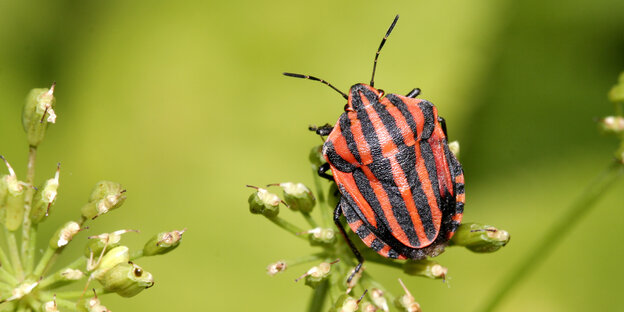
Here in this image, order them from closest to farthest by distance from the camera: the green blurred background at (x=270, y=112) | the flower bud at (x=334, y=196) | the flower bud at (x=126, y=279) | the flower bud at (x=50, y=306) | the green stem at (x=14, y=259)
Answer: the flower bud at (x=50, y=306)
the flower bud at (x=126, y=279)
the green stem at (x=14, y=259)
the flower bud at (x=334, y=196)
the green blurred background at (x=270, y=112)

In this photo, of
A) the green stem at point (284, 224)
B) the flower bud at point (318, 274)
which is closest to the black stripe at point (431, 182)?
the flower bud at point (318, 274)

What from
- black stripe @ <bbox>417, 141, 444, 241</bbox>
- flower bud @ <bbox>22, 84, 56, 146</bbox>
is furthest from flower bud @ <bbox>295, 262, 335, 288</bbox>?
flower bud @ <bbox>22, 84, 56, 146</bbox>

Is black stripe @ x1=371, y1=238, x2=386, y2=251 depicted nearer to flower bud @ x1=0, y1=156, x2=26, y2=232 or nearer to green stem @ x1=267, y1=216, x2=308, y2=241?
green stem @ x1=267, y1=216, x2=308, y2=241

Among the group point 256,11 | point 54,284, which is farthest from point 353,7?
point 54,284

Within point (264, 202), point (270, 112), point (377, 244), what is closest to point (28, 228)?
point (264, 202)

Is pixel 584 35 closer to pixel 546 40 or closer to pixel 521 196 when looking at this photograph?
pixel 546 40

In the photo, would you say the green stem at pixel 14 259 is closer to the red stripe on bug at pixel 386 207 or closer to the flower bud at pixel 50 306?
the flower bud at pixel 50 306
